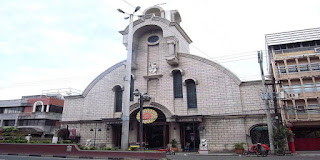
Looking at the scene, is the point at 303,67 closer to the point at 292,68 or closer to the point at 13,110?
the point at 292,68

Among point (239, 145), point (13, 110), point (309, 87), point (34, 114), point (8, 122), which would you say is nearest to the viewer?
point (239, 145)

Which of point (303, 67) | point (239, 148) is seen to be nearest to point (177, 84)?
point (239, 148)

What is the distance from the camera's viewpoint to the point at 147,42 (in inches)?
1057

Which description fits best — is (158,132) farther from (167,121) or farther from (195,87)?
(195,87)

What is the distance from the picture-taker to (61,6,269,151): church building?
68.5 feet

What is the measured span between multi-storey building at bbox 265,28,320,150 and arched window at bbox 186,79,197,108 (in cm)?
785

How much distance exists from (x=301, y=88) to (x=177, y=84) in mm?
11839

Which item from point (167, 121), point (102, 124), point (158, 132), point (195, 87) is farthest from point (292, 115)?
point (102, 124)

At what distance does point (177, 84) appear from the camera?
24.3 meters

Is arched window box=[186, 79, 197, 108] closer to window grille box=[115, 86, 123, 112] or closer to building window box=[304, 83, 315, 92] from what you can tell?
window grille box=[115, 86, 123, 112]

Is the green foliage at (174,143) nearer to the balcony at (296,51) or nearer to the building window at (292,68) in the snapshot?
the building window at (292,68)

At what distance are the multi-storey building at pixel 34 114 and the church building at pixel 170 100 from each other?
8349mm

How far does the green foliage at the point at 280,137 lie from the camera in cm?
1686

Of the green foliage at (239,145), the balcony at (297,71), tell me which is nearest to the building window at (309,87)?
the balcony at (297,71)
